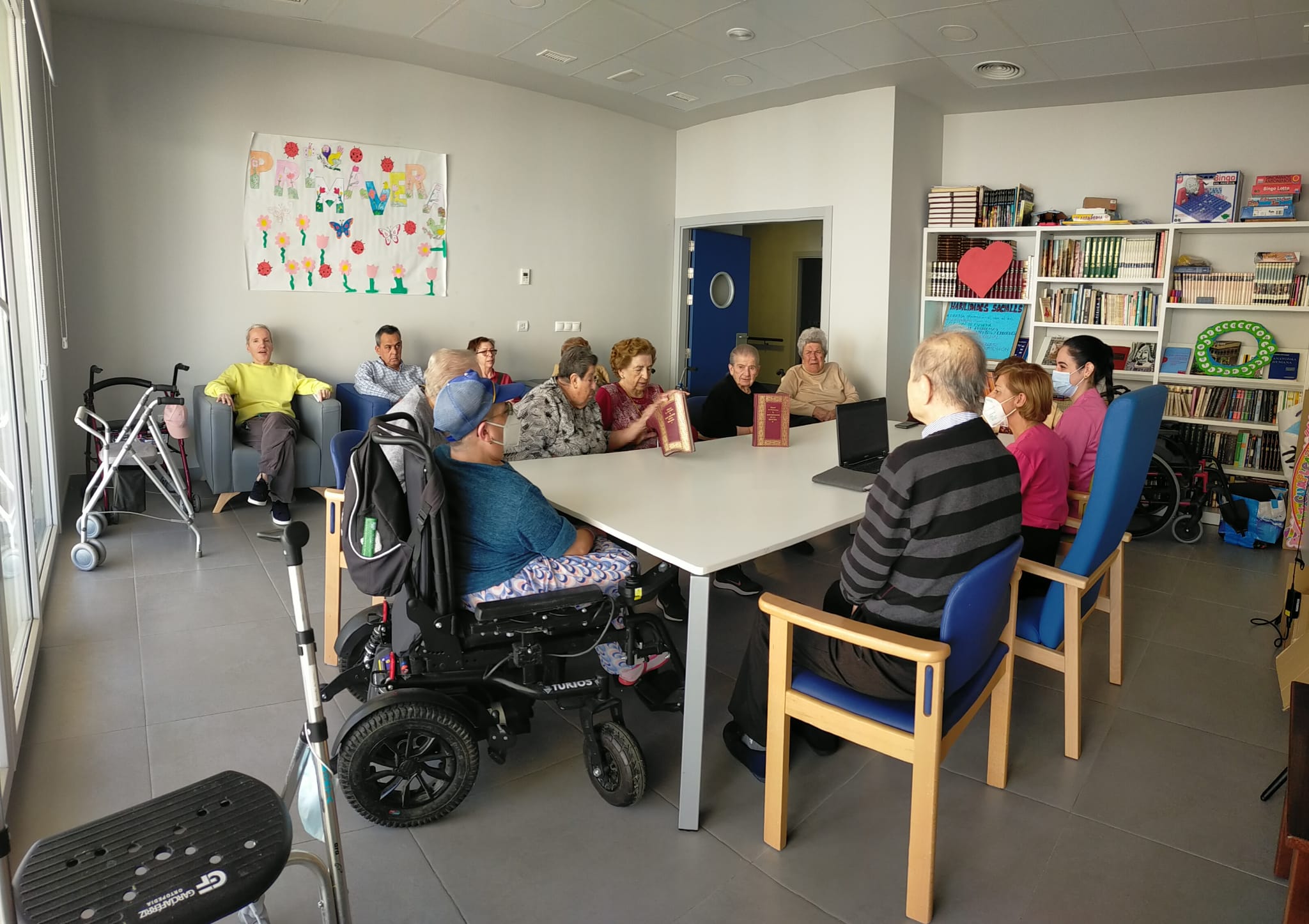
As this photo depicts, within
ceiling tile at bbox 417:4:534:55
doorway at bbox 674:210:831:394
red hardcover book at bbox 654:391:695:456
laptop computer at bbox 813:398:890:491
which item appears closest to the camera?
laptop computer at bbox 813:398:890:491

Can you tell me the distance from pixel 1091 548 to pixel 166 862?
2.32 meters

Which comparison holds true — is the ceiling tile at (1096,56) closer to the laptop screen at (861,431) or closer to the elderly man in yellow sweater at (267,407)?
the laptop screen at (861,431)

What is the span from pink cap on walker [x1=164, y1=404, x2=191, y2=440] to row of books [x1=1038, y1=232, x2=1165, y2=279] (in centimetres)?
575

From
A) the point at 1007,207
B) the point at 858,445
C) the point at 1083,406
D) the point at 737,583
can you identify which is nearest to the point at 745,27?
the point at 1007,207

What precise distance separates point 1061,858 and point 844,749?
667 mm

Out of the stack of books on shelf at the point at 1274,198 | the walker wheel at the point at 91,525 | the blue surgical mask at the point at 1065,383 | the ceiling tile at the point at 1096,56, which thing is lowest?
the walker wheel at the point at 91,525

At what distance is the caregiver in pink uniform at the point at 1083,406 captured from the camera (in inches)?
132

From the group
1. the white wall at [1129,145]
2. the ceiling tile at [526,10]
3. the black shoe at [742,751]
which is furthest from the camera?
the white wall at [1129,145]

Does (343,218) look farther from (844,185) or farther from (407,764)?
(407,764)

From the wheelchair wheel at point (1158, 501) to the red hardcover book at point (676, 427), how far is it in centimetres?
317

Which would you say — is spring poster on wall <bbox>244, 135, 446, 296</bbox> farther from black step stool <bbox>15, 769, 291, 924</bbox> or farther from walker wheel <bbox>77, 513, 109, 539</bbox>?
black step stool <bbox>15, 769, 291, 924</bbox>

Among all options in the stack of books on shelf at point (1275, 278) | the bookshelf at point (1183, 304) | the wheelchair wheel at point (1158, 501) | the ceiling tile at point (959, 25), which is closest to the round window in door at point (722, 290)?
the bookshelf at point (1183, 304)

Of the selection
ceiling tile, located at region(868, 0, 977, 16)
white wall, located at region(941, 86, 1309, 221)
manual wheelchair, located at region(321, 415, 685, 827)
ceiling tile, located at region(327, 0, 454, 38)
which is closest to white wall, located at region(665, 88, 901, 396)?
white wall, located at region(941, 86, 1309, 221)

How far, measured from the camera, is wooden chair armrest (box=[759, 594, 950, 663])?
1.79 m
